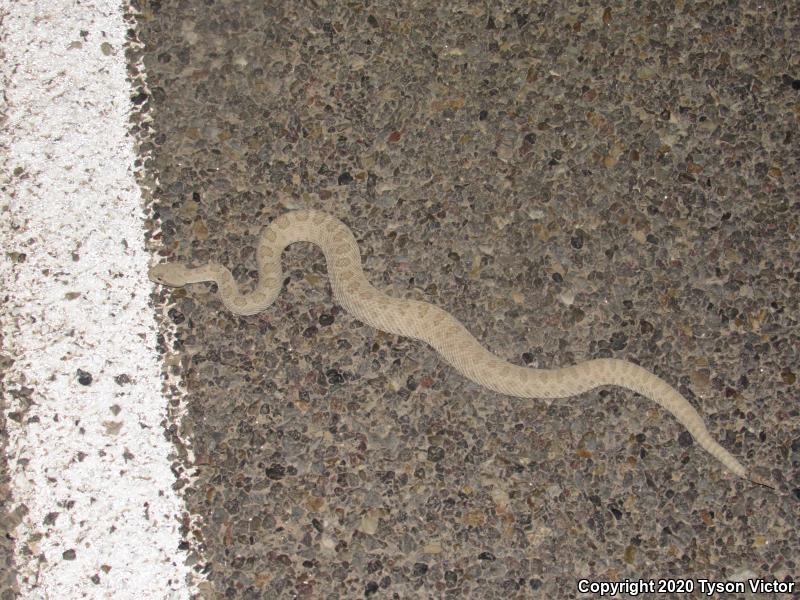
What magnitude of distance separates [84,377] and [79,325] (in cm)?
26

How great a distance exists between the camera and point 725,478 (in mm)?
3670

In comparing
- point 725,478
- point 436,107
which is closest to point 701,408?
point 725,478

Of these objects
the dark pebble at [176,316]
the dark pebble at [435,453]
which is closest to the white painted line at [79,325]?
the dark pebble at [176,316]

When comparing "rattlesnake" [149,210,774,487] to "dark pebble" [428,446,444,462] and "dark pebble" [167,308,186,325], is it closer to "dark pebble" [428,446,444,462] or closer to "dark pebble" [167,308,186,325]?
"dark pebble" [167,308,186,325]

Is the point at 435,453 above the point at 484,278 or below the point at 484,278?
below

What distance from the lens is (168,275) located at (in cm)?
368

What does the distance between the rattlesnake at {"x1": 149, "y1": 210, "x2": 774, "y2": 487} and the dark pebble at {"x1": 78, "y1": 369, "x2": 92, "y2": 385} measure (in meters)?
0.56

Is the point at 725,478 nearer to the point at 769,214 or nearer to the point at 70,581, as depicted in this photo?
the point at 769,214

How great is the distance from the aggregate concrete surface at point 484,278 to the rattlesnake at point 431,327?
0.28ft

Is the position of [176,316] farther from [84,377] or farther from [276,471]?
[276,471]

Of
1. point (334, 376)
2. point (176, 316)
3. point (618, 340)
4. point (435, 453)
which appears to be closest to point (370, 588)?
point (435, 453)

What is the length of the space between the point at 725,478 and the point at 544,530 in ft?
3.17

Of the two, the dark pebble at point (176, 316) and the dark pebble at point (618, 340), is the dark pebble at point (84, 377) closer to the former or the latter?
the dark pebble at point (176, 316)

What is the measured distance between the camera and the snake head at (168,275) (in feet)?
12.1
